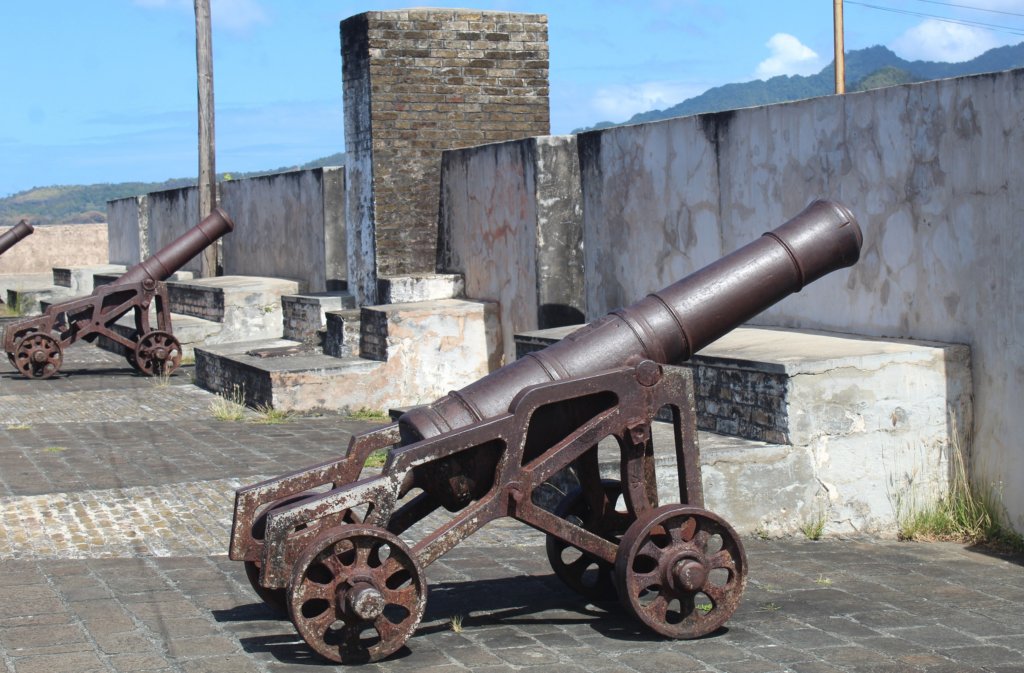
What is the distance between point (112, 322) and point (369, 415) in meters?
4.29

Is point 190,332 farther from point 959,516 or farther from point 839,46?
point 839,46

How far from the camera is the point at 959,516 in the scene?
7375mm

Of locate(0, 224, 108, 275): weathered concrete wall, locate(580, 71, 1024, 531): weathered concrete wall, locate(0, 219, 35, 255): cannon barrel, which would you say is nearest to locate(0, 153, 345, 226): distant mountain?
locate(0, 224, 108, 275): weathered concrete wall

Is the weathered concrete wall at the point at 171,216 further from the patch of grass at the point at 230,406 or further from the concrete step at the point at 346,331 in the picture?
the concrete step at the point at 346,331

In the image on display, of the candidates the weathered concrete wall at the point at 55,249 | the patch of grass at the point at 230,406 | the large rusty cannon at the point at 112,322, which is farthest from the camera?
the weathered concrete wall at the point at 55,249

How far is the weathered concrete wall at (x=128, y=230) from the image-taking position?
84.7ft

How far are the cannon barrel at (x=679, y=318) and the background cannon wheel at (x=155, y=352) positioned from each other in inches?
399

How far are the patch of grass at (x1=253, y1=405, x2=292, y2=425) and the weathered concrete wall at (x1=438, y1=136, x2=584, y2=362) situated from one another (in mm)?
2106

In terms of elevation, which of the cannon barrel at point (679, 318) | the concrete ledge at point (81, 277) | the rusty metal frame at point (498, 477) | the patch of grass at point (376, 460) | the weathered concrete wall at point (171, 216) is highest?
the weathered concrete wall at point (171, 216)

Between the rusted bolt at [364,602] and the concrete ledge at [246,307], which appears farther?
the concrete ledge at [246,307]

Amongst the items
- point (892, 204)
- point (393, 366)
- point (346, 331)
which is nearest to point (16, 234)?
point (346, 331)

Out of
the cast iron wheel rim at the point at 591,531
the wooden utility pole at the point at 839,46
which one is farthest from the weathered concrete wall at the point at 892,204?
the wooden utility pole at the point at 839,46

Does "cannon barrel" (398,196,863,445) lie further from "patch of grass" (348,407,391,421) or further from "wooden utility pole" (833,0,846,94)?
"wooden utility pole" (833,0,846,94)

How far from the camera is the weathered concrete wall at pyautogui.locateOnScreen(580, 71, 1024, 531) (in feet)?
23.3
